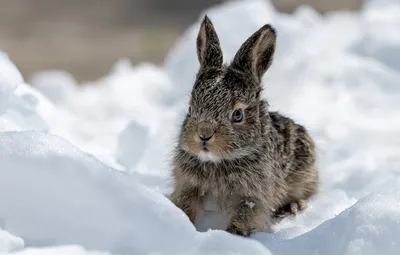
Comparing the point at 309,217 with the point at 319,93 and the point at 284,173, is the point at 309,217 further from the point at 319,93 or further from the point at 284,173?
the point at 319,93

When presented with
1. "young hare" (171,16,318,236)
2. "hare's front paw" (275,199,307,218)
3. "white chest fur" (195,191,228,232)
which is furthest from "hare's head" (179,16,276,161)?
"hare's front paw" (275,199,307,218)

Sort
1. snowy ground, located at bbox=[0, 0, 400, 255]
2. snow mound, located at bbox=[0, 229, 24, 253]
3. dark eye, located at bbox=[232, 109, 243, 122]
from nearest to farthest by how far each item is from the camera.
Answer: snow mound, located at bbox=[0, 229, 24, 253] → snowy ground, located at bbox=[0, 0, 400, 255] → dark eye, located at bbox=[232, 109, 243, 122]

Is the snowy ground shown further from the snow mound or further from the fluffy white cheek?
the fluffy white cheek

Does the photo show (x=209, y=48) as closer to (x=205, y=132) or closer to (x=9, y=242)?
(x=205, y=132)

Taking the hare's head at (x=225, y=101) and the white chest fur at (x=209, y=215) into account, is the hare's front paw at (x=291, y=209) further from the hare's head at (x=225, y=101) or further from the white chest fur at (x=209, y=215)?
the hare's head at (x=225, y=101)

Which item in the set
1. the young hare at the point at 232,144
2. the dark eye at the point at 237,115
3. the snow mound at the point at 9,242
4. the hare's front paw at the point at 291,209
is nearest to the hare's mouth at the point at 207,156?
the young hare at the point at 232,144

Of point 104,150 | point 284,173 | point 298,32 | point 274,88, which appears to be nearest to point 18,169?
point 284,173

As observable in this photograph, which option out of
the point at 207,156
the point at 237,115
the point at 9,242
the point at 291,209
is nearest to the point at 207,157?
the point at 207,156

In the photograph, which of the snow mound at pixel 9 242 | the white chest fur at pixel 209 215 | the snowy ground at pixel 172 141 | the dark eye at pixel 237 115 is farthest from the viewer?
the white chest fur at pixel 209 215
